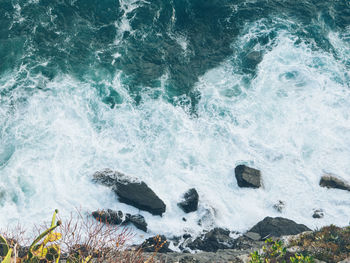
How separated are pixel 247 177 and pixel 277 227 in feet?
11.2

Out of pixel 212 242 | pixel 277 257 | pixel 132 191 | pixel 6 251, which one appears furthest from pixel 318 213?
pixel 6 251

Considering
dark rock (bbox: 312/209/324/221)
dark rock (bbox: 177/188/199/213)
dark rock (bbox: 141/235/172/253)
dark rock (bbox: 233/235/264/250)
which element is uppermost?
dark rock (bbox: 312/209/324/221)

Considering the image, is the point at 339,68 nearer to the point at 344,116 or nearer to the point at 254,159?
the point at 344,116

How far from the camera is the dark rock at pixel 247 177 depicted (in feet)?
63.7

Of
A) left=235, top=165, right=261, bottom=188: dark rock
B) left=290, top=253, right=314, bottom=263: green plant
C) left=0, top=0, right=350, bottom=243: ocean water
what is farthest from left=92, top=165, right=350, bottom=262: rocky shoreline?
left=290, top=253, right=314, bottom=263: green plant

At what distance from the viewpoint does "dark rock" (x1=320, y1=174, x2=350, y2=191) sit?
1919cm

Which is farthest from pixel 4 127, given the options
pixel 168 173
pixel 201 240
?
pixel 201 240

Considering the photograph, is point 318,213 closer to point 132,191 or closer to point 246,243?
point 246,243

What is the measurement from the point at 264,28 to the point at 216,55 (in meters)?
5.22

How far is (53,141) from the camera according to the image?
20.6 meters

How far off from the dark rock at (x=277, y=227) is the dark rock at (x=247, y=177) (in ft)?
7.51

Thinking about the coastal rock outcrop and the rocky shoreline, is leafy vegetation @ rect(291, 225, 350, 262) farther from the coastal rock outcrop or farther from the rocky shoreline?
the coastal rock outcrop

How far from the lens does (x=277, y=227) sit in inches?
677

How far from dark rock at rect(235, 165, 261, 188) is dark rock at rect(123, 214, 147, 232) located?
20.1 ft
